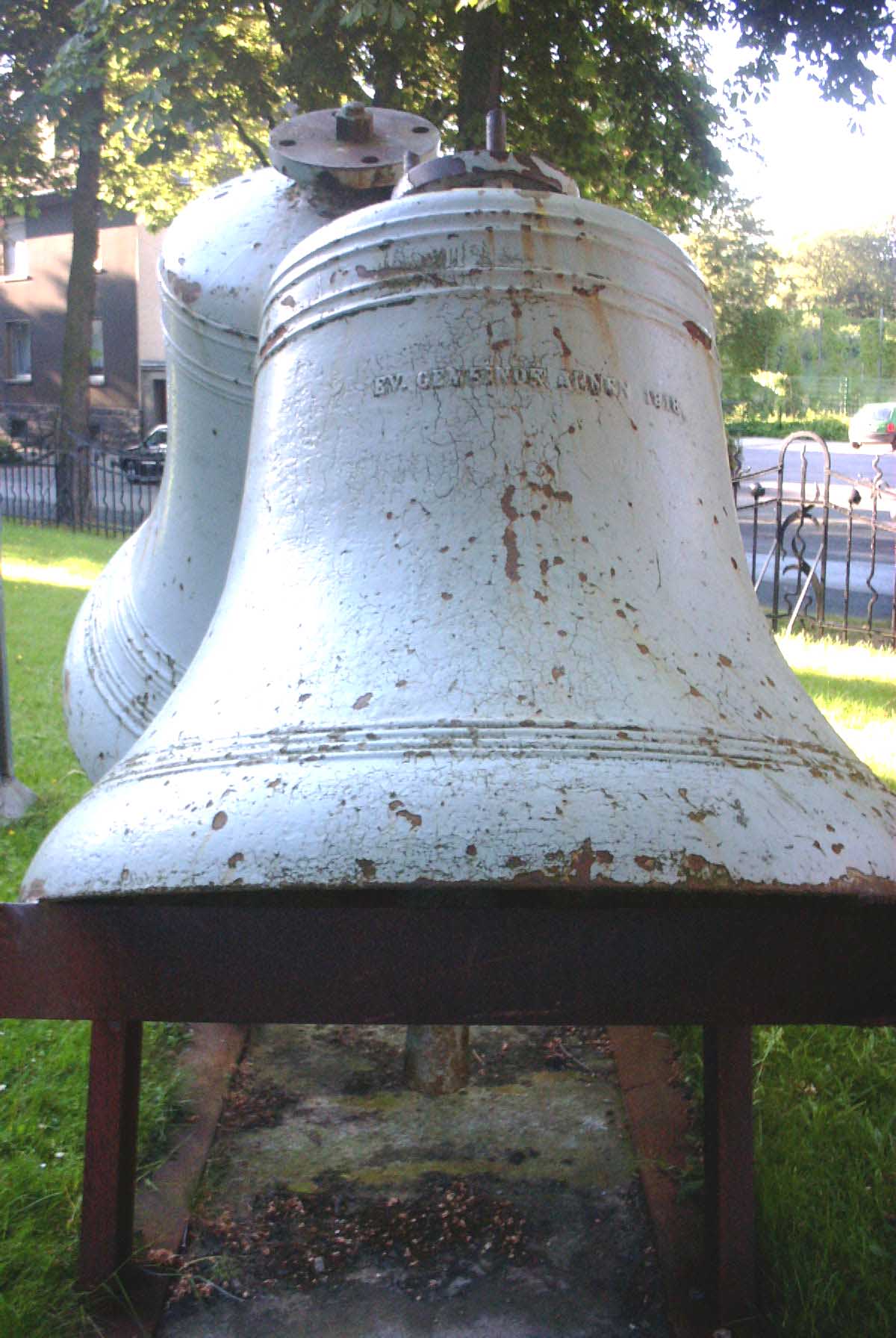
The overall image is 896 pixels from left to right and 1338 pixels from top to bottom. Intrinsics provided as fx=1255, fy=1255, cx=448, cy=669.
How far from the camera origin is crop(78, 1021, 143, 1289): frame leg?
1.58 meters

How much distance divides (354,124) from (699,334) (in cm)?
82

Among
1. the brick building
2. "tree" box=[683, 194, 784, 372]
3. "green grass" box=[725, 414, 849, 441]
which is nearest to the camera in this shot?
"tree" box=[683, 194, 784, 372]

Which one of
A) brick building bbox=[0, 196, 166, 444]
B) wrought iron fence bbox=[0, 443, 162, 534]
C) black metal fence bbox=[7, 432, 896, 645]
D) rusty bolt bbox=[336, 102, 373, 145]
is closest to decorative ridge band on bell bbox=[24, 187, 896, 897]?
rusty bolt bbox=[336, 102, 373, 145]

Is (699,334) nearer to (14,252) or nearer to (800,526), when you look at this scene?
(800,526)

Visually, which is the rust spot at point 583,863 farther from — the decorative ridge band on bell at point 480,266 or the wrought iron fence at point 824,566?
the wrought iron fence at point 824,566

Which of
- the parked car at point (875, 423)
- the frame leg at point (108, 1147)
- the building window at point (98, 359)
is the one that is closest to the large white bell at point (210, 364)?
the frame leg at point (108, 1147)

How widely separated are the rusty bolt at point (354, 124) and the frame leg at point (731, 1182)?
146 cm

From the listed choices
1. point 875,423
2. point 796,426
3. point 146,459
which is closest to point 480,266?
point 146,459

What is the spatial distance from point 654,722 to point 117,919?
1.80 feet

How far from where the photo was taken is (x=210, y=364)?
2021 mm

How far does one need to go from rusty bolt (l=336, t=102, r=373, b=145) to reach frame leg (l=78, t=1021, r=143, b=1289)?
1.39 metres

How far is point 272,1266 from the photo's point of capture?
1729mm

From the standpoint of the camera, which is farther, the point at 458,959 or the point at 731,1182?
the point at 731,1182

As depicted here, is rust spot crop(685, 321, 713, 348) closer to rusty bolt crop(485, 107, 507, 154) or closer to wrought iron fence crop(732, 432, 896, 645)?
rusty bolt crop(485, 107, 507, 154)
